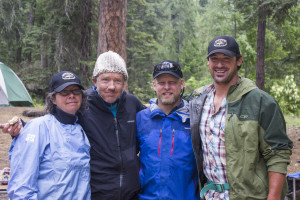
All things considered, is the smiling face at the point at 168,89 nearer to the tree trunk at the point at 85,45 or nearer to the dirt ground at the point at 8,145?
the dirt ground at the point at 8,145

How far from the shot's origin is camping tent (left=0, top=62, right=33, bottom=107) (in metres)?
13.9

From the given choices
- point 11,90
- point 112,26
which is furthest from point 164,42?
point 112,26

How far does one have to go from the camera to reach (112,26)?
5953 millimetres

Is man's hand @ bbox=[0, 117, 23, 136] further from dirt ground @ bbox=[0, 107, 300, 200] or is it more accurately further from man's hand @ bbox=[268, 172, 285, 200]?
dirt ground @ bbox=[0, 107, 300, 200]

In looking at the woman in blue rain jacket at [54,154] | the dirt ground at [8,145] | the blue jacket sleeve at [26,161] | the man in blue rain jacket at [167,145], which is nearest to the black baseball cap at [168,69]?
the man in blue rain jacket at [167,145]

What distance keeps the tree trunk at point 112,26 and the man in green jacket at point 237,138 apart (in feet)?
12.0

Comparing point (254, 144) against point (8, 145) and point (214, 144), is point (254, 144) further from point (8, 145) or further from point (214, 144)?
point (8, 145)

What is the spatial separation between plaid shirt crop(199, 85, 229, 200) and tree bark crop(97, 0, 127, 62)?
3.80 m

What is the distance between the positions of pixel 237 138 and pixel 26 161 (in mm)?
1619

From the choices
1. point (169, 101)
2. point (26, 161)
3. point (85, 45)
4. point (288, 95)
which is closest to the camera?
point (26, 161)

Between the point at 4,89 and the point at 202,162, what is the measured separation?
13606mm

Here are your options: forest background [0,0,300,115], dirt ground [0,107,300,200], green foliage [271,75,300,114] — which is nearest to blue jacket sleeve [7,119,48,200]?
dirt ground [0,107,300,200]

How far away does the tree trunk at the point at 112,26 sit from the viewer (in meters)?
5.95

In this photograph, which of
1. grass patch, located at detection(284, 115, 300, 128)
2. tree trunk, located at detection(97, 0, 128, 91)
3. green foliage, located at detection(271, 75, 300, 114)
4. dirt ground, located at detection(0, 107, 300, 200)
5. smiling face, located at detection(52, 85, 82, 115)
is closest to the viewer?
smiling face, located at detection(52, 85, 82, 115)
